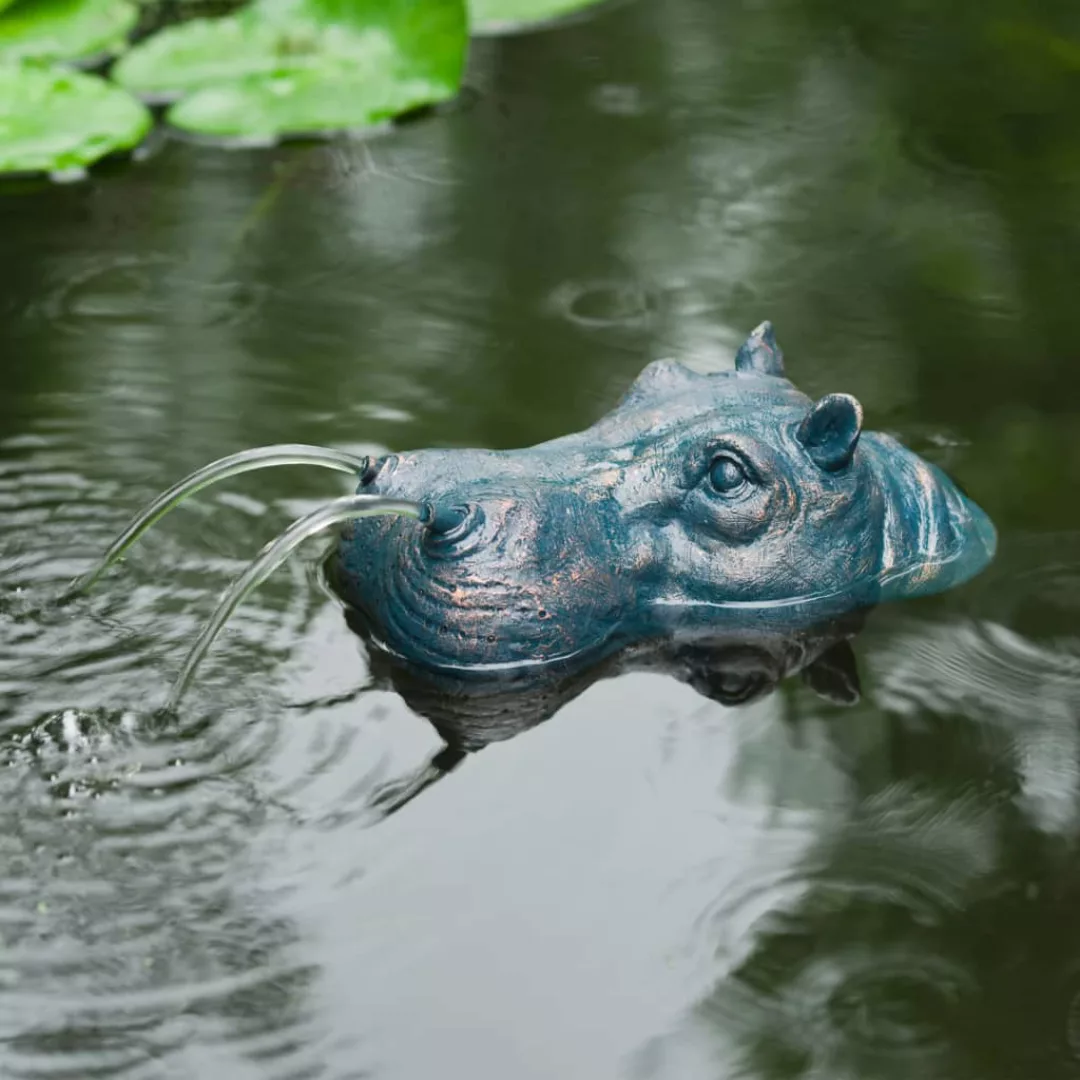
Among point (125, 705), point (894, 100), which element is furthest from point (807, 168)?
point (125, 705)

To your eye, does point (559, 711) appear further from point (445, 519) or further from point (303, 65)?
point (303, 65)

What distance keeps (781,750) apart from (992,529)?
3.36 ft

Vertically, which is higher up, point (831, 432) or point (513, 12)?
point (831, 432)

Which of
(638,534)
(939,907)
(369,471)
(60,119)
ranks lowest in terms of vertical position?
(939,907)

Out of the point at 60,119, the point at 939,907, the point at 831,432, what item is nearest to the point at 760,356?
the point at 831,432

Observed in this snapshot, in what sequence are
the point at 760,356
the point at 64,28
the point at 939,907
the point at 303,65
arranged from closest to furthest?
the point at 939,907 < the point at 760,356 < the point at 303,65 < the point at 64,28

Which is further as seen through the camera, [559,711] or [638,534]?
[638,534]

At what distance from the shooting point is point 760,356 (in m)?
4.46

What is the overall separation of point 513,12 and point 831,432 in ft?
14.0

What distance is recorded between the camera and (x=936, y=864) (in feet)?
11.6

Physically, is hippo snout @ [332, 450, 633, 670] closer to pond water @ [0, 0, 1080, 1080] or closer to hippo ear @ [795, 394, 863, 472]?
pond water @ [0, 0, 1080, 1080]

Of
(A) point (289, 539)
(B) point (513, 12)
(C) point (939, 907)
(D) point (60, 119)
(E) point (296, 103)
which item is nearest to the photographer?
(C) point (939, 907)

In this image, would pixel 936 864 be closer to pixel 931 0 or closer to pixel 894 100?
pixel 894 100

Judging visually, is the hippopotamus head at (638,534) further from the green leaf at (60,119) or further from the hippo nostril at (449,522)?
the green leaf at (60,119)
